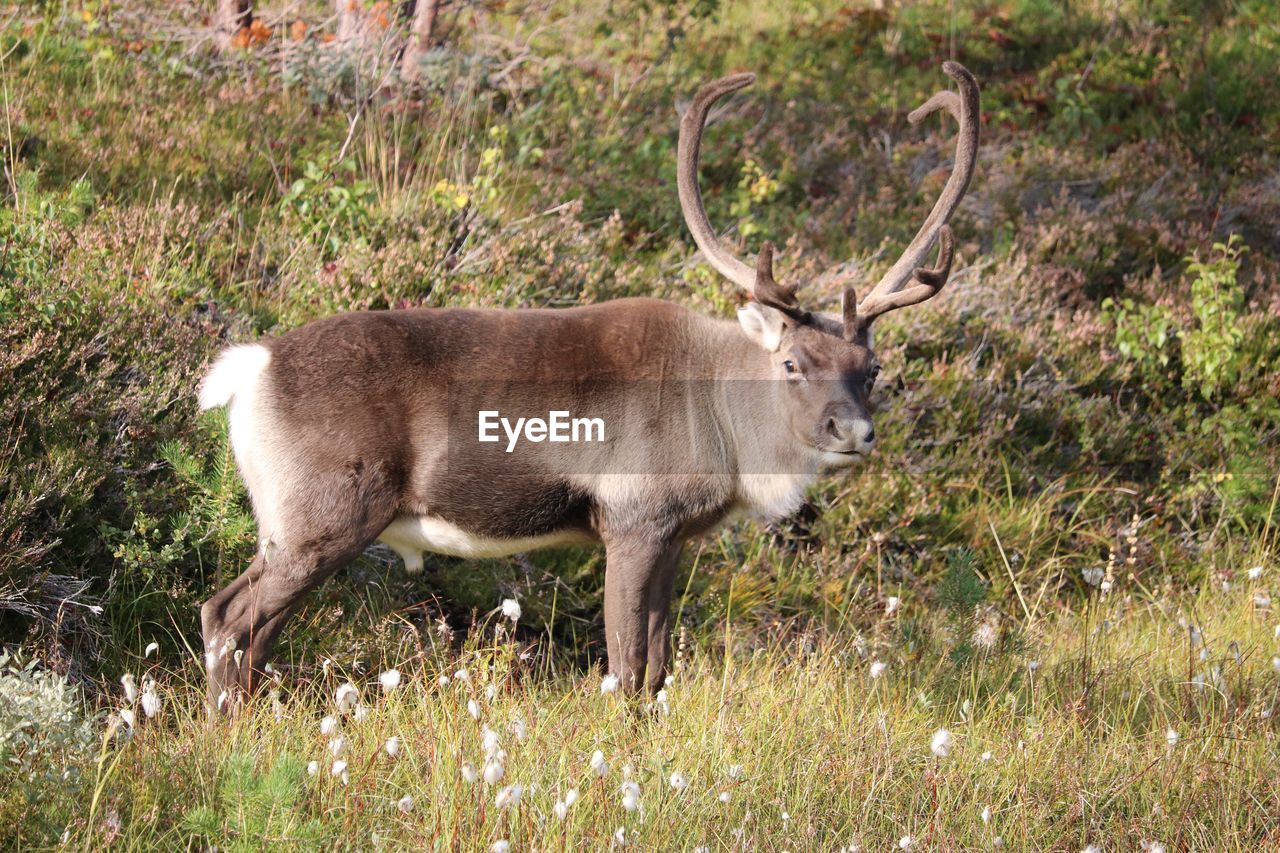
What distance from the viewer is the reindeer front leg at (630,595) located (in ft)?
16.5

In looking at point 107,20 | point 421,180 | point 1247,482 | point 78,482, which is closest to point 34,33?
point 107,20

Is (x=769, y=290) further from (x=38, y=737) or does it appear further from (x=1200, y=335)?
(x=1200, y=335)

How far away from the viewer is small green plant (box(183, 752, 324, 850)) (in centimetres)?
333

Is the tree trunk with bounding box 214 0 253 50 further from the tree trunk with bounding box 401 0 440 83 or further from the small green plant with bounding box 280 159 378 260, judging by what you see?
the small green plant with bounding box 280 159 378 260

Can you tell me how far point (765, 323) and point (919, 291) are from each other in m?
0.59

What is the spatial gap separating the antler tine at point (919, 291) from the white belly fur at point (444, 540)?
4.42 ft

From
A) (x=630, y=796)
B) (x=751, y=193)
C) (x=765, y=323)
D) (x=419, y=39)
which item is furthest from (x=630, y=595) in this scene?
(x=419, y=39)

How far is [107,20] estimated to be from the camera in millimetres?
8688

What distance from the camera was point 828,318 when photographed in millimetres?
5422

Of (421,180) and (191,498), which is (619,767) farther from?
(421,180)

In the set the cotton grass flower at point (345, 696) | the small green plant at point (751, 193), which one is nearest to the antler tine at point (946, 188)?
the small green plant at point (751, 193)

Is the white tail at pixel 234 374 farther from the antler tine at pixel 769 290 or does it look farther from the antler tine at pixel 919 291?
the antler tine at pixel 919 291

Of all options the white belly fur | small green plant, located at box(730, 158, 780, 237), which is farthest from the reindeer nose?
small green plant, located at box(730, 158, 780, 237)

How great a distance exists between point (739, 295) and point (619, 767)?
3566 millimetres
